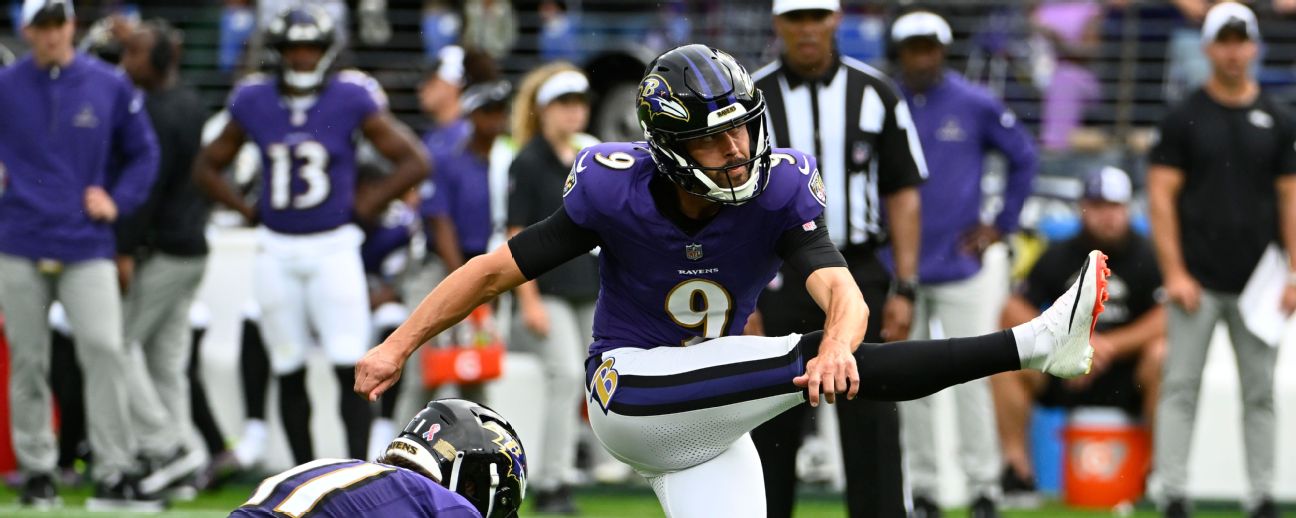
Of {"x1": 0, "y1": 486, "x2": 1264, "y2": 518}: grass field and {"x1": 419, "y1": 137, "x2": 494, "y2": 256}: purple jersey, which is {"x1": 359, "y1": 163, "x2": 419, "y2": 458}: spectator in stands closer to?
{"x1": 419, "y1": 137, "x2": 494, "y2": 256}: purple jersey

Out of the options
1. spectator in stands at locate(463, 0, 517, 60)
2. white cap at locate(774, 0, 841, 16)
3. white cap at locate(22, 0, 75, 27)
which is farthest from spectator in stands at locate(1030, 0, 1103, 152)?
white cap at locate(22, 0, 75, 27)

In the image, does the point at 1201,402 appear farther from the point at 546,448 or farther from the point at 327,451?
the point at 327,451

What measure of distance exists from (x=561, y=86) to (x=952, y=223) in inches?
75.7

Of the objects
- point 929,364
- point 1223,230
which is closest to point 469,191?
point 1223,230

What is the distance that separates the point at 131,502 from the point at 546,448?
1.86 meters

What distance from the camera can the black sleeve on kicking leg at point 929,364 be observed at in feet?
13.8

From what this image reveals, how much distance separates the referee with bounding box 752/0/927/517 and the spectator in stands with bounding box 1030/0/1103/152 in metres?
6.98

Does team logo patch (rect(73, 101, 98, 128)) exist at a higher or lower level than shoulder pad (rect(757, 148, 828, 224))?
lower

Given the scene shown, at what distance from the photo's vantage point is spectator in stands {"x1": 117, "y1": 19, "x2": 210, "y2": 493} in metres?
8.16

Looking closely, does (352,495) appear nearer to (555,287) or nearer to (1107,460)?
(555,287)

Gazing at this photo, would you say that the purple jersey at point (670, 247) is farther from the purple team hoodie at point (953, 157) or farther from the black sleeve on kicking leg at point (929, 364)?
the purple team hoodie at point (953, 157)

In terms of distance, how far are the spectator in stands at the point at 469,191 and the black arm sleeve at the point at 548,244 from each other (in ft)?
13.5

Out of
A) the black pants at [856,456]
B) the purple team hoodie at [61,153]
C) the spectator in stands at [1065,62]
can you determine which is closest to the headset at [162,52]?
the purple team hoodie at [61,153]

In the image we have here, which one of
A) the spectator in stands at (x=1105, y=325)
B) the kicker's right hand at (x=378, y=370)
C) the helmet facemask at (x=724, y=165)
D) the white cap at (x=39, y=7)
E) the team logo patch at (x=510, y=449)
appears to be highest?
the white cap at (x=39, y=7)
